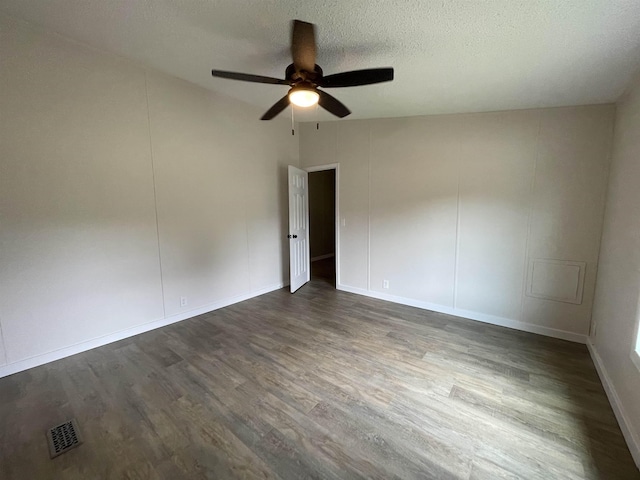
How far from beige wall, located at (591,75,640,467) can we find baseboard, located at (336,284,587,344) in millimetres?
274

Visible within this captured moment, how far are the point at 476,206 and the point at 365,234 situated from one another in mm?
1551

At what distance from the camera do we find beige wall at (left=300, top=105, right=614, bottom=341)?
275cm

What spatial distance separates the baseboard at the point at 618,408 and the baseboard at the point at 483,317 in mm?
330

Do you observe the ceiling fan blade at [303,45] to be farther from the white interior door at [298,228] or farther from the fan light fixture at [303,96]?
the white interior door at [298,228]

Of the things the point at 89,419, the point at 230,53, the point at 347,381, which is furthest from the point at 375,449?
the point at 230,53

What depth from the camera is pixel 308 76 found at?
196 centimetres

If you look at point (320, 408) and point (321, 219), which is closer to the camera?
point (320, 408)

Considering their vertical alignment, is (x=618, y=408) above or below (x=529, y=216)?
below

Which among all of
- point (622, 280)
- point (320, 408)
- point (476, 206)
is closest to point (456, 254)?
point (476, 206)

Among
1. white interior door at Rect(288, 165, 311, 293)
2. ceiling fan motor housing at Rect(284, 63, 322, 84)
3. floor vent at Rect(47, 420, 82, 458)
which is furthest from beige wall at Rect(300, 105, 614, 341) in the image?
floor vent at Rect(47, 420, 82, 458)

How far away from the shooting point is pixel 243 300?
4.09 meters

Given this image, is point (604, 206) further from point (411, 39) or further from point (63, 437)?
point (63, 437)

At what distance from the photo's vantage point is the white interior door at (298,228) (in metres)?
4.39

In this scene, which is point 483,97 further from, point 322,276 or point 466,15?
point 322,276
